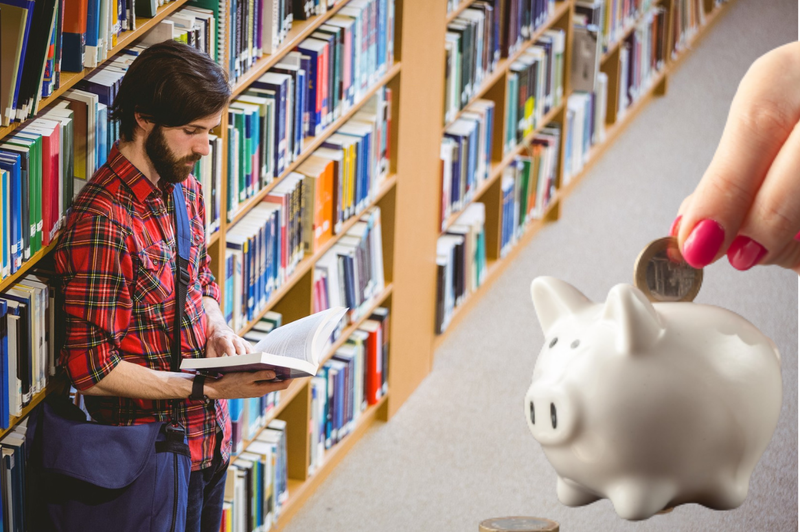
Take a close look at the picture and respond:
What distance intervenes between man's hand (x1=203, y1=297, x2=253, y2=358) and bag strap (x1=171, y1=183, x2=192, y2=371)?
4.3 inches

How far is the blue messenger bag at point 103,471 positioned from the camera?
2.00 meters

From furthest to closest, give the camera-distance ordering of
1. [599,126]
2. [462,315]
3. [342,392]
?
[599,126]
[462,315]
[342,392]

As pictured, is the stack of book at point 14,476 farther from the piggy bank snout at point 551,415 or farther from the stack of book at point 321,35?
the piggy bank snout at point 551,415

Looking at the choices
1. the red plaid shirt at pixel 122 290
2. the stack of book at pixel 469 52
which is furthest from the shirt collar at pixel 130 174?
the stack of book at pixel 469 52

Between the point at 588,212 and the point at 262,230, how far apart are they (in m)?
2.92

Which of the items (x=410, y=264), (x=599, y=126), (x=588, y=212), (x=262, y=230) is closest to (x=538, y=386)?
(x=262, y=230)

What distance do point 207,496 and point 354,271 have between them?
3.96ft

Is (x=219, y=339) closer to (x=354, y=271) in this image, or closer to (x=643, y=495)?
(x=354, y=271)

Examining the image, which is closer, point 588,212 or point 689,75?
point 588,212

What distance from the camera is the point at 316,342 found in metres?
2.15

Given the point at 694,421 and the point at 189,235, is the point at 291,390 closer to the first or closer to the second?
the point at 189,235

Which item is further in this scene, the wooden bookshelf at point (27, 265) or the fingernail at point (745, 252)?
the wooden bookshelf at point (27, 265)

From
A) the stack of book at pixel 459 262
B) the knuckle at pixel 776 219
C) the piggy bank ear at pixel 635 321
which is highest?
the knuckle at pixel 776 219

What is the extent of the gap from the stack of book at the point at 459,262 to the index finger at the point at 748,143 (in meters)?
3.40
